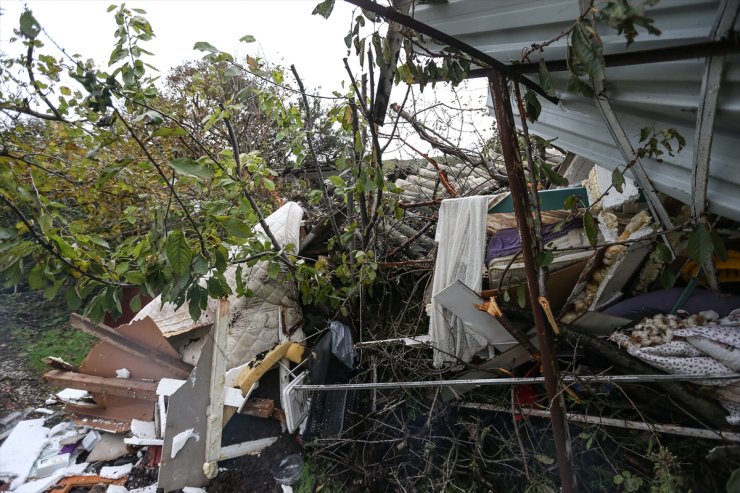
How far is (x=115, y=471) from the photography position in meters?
3.92

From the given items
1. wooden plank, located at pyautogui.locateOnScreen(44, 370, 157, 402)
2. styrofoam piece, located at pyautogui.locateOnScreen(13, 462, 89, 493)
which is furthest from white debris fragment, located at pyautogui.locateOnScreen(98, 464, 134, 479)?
wooden plank, located at pyautogui.locateOnScreen(44, 370, 157, 402)

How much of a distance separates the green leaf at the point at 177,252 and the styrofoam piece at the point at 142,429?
138 inches

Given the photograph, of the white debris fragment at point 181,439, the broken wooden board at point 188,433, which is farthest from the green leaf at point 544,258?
the white debris fragment at point 181,439

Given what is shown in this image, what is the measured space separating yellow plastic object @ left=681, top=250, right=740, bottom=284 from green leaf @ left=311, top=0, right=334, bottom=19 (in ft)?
8.20

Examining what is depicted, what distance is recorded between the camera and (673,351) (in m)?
2.11

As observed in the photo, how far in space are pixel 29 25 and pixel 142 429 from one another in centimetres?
419

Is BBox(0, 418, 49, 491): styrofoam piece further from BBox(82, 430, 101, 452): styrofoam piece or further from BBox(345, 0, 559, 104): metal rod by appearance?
BBox(345, 0, 559, 104): metal rod

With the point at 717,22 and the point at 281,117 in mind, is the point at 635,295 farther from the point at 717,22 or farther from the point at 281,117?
the point at 281,117

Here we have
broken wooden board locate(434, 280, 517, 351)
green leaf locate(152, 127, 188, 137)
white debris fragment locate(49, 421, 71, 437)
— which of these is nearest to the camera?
green leaf locate(152, 127, 188, 137)

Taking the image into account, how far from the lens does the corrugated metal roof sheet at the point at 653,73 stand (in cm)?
123

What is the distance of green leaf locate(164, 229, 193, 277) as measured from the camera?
173 centimetres

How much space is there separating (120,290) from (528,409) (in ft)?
9.70

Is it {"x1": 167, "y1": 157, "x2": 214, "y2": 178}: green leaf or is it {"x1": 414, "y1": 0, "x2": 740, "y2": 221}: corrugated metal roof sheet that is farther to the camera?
{"x1": 167, "y1": 157, "x2": 214, "y2": 178}: green leaf

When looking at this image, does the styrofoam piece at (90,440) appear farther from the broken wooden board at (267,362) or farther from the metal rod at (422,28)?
the metal rod at (422,28)
